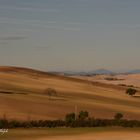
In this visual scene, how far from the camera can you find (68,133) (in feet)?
137

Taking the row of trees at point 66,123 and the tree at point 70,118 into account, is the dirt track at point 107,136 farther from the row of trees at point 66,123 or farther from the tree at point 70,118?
the tree at point 70,118

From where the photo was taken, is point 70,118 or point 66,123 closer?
point 66,123

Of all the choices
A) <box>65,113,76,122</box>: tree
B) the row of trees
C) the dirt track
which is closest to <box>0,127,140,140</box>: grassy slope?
the dirt track

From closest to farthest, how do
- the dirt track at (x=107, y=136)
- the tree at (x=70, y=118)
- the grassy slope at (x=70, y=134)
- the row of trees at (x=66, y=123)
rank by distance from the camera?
1. the dirt track at (x=107, y=136)
2. the grassy slope at (x=70, y=134)
3. the row of trees at (x=66, y=123)
4. the tree at (x=70, y=118)

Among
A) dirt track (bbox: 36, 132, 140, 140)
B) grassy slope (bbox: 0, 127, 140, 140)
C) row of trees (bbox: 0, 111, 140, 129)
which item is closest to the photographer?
dirt track (bbox: 36, 132, 140, 140)

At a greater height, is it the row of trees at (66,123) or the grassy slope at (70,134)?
the row of trees at (66,123)

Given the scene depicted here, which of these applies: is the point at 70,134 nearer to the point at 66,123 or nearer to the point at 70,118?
the point at 66,123

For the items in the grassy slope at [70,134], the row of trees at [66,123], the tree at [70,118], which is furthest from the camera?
the tree at [70,118]

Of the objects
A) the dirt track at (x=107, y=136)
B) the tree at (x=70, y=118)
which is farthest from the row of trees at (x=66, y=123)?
the dirt track at (x=107, y=136)

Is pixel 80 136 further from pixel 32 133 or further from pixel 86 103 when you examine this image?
pixel 86 103

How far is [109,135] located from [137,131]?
4.93m

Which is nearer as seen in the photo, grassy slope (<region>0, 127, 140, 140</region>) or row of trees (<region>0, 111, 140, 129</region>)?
grassy slope (<region>0, 127, 140, 140</region>)

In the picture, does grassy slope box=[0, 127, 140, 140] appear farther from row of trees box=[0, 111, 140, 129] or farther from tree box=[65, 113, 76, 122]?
tree box=[65, 113, 76, 122]

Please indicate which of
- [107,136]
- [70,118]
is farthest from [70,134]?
[70,118]
